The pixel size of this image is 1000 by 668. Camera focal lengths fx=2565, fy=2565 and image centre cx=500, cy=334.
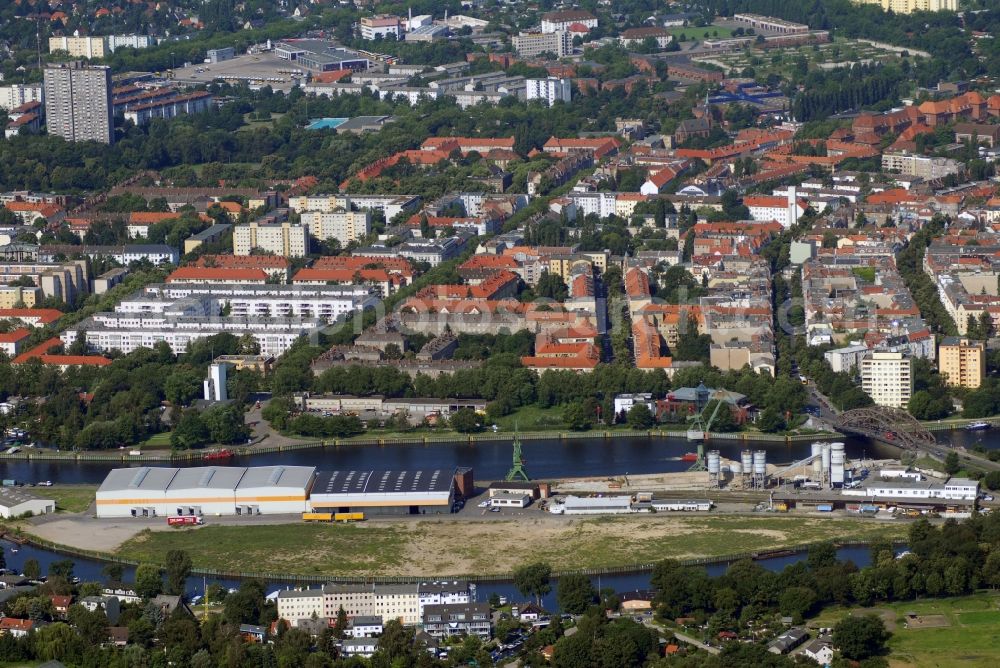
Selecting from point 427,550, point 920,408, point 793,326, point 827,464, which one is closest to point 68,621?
point 427,550

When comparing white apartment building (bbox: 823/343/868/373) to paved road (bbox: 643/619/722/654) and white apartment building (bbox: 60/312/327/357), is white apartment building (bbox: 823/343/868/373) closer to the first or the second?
white apartment building (bbox: 60/312/327/357)

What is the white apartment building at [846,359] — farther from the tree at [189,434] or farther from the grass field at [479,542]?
the tree at [189,434]

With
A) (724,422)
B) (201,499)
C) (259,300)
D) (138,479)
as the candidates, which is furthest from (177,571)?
(259,300)

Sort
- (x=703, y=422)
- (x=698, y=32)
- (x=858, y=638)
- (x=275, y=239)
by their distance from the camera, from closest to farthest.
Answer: (x=858, y=638), (x=703, y=422), (x=275, y=239), (x=698, y=32)

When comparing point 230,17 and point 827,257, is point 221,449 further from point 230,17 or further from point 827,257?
point 230,17

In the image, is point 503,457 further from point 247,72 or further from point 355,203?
point 247,72

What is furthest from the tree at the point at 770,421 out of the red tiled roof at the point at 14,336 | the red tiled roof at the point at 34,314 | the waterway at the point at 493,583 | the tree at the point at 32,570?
the red tiled roof at the point at 34,314
